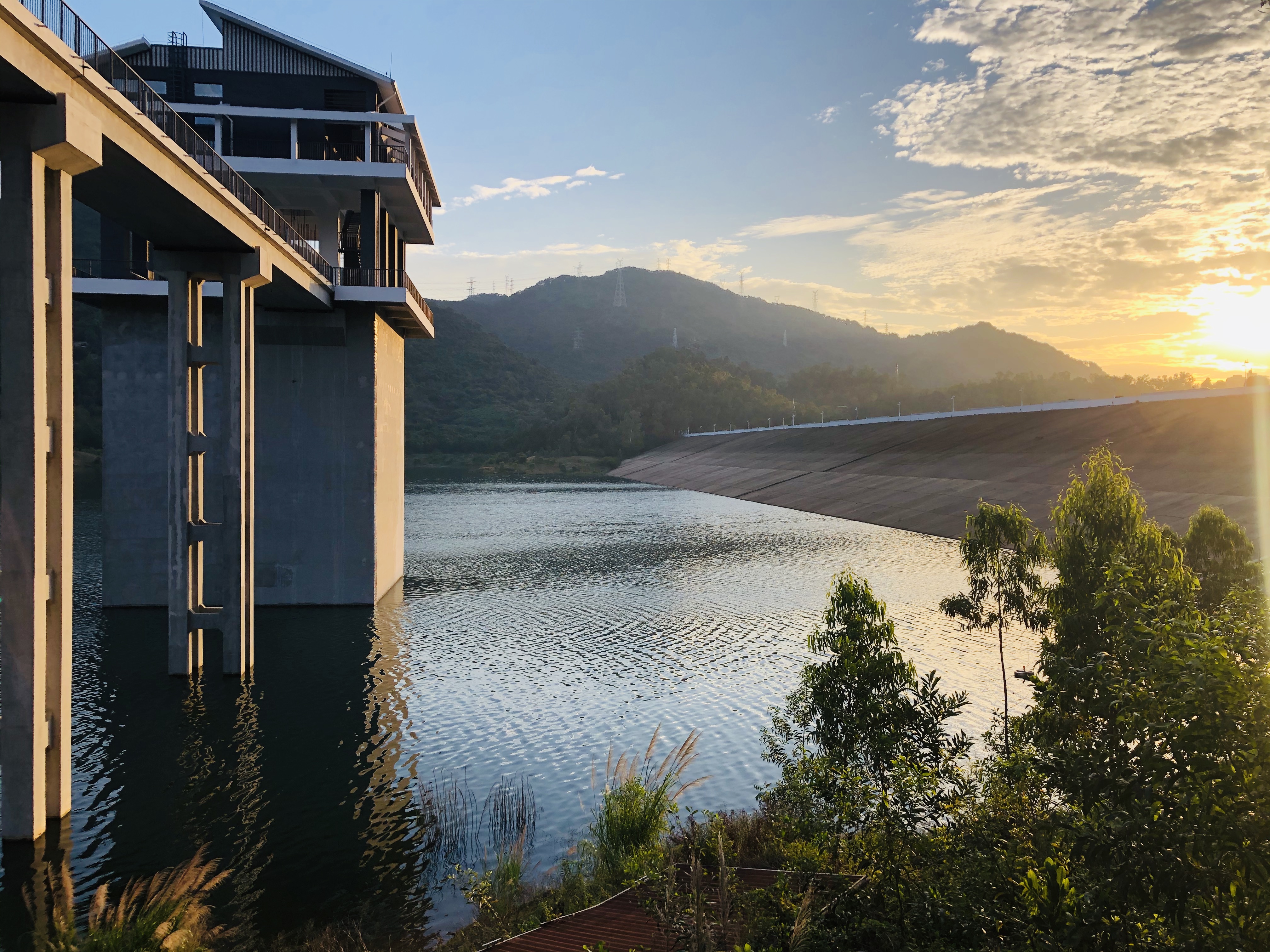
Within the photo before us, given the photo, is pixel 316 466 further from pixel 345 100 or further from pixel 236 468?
pixel 345 100

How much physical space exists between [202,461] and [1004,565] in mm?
20651

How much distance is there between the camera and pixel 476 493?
4070 inches

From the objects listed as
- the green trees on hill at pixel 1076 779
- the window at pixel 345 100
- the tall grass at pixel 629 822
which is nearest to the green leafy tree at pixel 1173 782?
the green trees on hill at pixel 1076 779

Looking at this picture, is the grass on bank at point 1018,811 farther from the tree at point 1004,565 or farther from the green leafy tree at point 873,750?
the tree at point 1004,565

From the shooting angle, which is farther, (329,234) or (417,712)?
(329,234)

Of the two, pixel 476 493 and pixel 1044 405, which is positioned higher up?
pixel 1044 405

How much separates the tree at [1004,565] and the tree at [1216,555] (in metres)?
3.18

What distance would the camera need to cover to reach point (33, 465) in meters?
13.0

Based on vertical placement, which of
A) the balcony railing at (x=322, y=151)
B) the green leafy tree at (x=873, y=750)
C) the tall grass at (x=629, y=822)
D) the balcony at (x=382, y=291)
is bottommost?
the tall grass at (x=629, y=822)

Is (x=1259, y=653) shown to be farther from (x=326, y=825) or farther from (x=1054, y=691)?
(x=326, y=825)

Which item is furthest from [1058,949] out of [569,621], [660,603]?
[660,603]

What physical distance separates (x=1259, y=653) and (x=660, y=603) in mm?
29334

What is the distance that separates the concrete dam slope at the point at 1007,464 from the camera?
52281mm

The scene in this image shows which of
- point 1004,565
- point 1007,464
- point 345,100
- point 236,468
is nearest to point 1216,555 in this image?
point 1004,565
